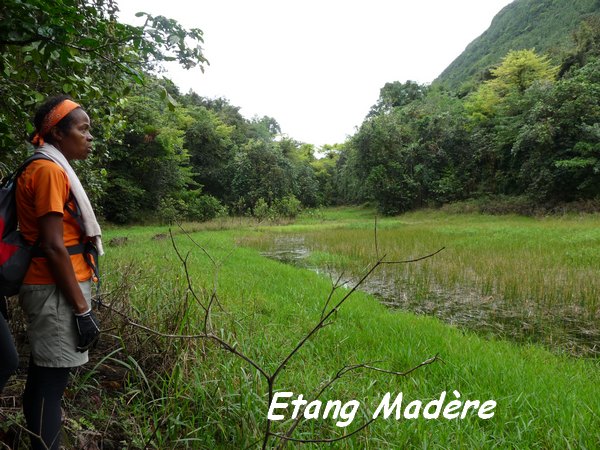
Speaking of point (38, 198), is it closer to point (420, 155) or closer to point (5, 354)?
point (5, 354)

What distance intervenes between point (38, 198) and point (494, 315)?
562cm

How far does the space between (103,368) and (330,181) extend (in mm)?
39862

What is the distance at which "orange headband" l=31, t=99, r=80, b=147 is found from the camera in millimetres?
1618

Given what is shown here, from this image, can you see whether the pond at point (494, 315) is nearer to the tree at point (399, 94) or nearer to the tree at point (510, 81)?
the tree at point (510, 81)

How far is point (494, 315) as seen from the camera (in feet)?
17.4

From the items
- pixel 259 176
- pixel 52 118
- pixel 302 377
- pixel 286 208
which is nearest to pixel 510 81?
pixel 286 208

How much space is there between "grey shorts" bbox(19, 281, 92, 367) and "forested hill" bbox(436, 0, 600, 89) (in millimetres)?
36725

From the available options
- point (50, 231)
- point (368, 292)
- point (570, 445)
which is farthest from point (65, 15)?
point (368, 292)

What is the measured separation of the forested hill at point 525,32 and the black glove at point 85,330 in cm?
3666

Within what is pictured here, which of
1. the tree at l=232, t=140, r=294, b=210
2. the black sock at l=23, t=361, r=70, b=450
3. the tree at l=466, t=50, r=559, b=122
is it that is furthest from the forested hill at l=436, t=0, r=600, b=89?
the black sock at l=23, t=361, r=70, b=450

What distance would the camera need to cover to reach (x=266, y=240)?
1457 cm

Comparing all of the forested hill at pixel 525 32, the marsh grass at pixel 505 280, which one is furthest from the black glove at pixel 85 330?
the forested hill at pixel 525 32

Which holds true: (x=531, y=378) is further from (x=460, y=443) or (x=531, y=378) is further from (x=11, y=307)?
(x=11, y=307)

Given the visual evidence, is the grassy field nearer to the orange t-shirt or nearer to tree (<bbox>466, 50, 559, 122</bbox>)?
the orange t-shirt
